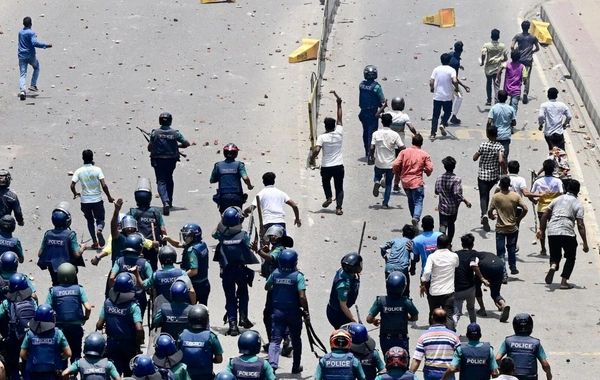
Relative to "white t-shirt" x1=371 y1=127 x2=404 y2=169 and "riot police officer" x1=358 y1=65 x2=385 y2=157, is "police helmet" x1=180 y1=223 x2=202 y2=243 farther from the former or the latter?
"riot police officer" x1=358 y1=65 x2=385 y2=157

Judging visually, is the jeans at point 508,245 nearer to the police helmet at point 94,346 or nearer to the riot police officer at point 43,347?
the riot police officer at point 43,347

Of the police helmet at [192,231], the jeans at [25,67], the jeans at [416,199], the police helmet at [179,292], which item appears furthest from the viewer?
the jeans at [25,67]

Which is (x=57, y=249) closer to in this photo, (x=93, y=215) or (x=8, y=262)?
(x=8, y=262)

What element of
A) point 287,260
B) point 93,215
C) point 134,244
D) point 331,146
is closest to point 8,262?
point 134,244

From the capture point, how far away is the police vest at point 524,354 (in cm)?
1277

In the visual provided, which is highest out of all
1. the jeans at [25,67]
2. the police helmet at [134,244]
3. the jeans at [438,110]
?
the jeans at [25,67]

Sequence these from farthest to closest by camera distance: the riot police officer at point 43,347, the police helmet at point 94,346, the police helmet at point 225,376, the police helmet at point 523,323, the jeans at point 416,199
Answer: the jeans at point 416,199 < the riot police officer at point 43,347 < the police helmet at point 523,323 < the police helmet at point 94,346 < the police helmet at point 225,376

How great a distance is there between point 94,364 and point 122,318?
136cm

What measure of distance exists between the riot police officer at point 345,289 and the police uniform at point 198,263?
1.68 metres

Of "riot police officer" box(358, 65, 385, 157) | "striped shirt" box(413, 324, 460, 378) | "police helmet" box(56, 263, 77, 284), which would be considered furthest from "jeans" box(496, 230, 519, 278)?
"police helmet" box(56, 263, 77, 284)

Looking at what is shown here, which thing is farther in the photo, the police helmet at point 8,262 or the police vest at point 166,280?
the police helmet at point 8,262

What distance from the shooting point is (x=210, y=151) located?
74.9 ft

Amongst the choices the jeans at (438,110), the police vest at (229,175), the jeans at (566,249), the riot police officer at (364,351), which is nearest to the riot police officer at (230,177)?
the police vest at (229,175)

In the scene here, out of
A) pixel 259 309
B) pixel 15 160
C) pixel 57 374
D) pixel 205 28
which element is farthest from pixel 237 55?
pixel 57 374
